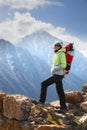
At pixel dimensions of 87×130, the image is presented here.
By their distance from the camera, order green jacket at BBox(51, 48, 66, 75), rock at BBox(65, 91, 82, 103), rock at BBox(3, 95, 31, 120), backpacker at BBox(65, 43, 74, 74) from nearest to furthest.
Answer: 1. rock at BBox(3, 95, 31, 120)
2. green jacket at BBox(51, 48, 66, 75)
3. backpacker at BBox(65, 43, 74, 74)
4. rock at BBox(65, 91, 82, 103)

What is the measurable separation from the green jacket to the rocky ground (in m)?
1.91

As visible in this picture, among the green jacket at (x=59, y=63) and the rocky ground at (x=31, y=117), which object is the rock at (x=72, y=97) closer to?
the rocky ground at (x=31, y=117)

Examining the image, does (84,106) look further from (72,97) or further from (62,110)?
(62,110)

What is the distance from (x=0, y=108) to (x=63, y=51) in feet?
14.3

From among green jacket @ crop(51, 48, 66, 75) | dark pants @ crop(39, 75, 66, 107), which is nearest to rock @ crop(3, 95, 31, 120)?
dark pants @ crop(39, 75, 66, 107)

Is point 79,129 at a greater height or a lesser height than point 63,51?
lesser

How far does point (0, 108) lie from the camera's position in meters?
16.7

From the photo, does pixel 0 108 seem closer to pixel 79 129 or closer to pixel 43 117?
pixel 43 117

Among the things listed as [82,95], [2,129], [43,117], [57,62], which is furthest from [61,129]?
[82,95]

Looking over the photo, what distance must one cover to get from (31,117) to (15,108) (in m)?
0.95

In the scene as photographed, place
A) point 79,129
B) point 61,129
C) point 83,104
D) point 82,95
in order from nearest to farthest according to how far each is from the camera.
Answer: point 61,129 → point 79,129 → point 83,104 → point 82,95

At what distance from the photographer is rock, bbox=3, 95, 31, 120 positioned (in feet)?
53.3

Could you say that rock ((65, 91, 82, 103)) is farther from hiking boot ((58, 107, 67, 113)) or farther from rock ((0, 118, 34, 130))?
rock ((0, 118, 34, 130))

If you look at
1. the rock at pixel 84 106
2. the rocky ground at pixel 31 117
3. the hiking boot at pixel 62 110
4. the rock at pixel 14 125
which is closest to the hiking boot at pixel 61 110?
the hiking boot at pixel 62 110
